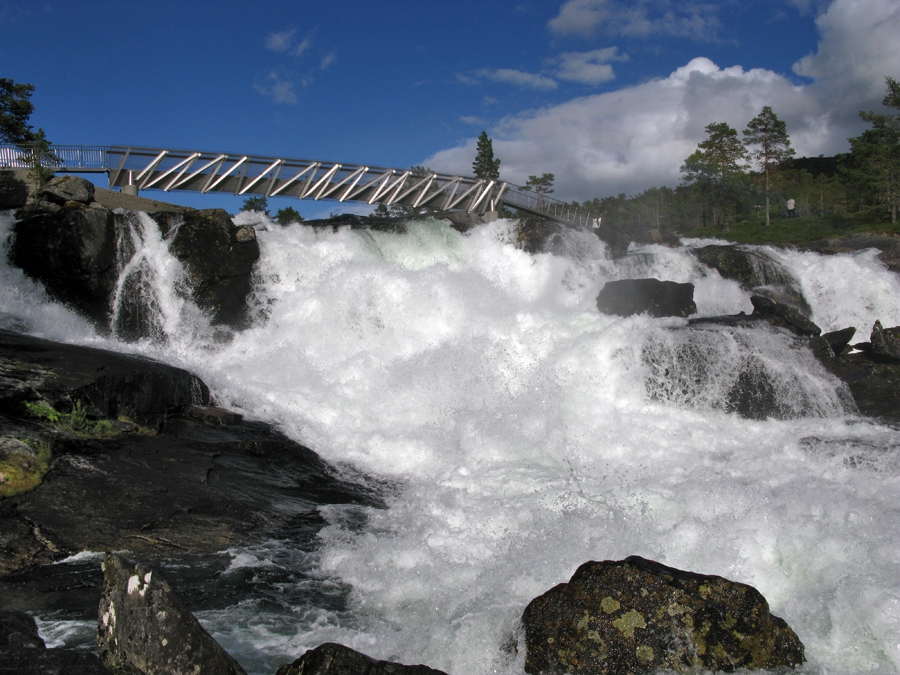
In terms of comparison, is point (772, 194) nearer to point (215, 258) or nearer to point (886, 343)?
point (886, 343)

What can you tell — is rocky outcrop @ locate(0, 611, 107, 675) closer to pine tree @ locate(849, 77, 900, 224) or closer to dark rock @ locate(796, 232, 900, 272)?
dark rock @ locate(796, 232, 900, 272)

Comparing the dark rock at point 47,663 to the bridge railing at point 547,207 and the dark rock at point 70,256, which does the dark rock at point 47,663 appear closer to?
the dark rock at point 70,256

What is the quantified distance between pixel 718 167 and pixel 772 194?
686 cm

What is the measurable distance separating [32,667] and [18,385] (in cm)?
589

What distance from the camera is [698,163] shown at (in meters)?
49.5

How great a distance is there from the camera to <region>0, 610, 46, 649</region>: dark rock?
342 centimetres

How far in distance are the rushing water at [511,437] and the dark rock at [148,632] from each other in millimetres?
1045

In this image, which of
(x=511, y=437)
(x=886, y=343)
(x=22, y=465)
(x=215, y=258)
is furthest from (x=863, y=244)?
(x=22, y=465)

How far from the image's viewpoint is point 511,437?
10.5 metres

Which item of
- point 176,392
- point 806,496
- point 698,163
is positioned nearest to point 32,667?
point 176,392

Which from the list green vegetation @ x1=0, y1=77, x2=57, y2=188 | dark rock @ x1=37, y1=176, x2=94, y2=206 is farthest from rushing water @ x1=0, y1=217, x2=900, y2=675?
green vegetation @ x1=0, y1=77, x2=57, y2=188

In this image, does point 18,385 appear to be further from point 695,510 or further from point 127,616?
point 695,510

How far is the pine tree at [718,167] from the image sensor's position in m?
48.9

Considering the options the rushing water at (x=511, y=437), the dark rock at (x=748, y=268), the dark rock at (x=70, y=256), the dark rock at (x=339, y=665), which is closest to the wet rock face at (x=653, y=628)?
the rushing water at (x=511, y=437)
